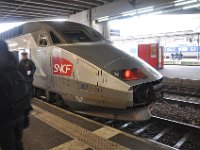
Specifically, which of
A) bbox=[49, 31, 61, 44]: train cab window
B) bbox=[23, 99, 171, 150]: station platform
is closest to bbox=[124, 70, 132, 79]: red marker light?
bbox=[23, 99, 171, 150]: station platform

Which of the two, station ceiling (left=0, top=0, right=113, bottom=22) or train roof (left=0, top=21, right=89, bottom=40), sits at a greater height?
station ceiling (left=0, top=0, right=113, bottom=22)

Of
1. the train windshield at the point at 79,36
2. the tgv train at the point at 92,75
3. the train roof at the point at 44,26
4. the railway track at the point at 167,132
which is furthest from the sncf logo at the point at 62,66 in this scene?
the railway track at the point at 167,132

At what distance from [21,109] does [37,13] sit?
13175 millimetres

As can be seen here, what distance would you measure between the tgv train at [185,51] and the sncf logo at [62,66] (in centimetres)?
1970

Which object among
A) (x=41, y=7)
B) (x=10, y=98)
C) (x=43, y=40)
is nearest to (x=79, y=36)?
(x=43, y=40)

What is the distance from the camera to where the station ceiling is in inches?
466

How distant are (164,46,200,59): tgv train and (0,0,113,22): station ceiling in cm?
1301

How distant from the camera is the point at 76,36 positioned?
601 cm

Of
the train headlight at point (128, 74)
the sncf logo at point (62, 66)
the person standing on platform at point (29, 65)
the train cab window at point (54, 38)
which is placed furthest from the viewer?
the person standing on platform at point (29, 65)

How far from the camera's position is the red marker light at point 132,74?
450 centimetres

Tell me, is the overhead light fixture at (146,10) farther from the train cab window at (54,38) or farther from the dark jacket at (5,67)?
the dark jacket at (5,67)

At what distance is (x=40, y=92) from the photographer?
7133 millimetres

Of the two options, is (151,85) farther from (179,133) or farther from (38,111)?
(38,111)

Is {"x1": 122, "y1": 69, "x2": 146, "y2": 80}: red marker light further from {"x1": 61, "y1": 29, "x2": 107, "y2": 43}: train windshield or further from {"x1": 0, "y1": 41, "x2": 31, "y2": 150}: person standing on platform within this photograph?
{"x1": 0, "y1": 41, "x2": 31, "y2": 150}: person standing on platform
